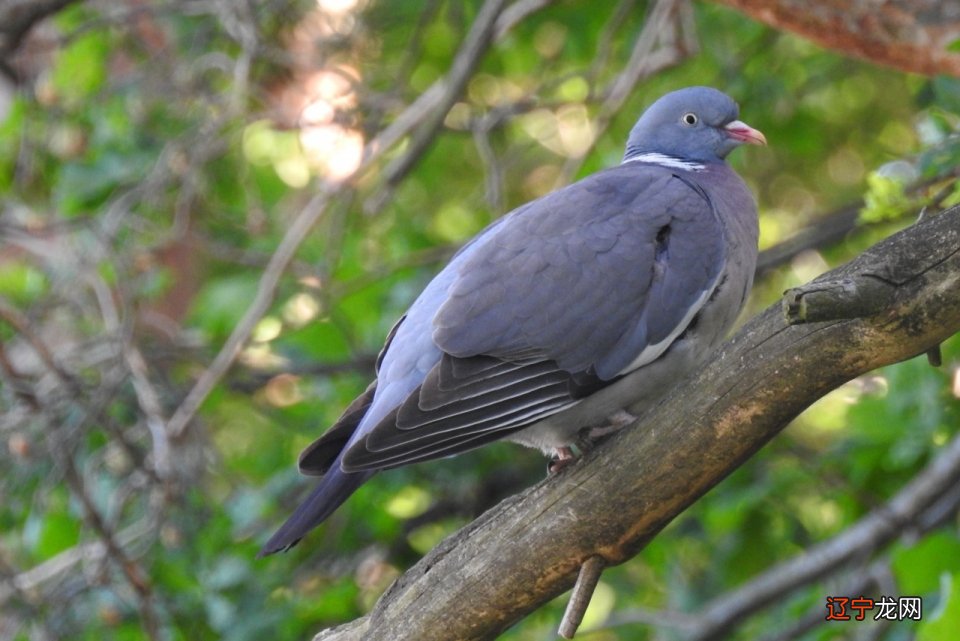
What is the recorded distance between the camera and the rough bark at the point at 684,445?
7.01 ft

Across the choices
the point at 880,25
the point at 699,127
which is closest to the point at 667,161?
the point at 699,127

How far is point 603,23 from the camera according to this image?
5.23 metres

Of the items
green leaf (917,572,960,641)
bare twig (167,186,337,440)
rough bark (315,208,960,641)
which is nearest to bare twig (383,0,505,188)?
bare twig (167,186,337,440)

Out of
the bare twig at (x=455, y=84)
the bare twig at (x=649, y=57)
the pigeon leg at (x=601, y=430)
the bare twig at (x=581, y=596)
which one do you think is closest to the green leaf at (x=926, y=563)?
the pigeon leg at (x=601, y=430)

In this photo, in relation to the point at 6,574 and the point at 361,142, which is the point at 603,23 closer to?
the point at 361,142

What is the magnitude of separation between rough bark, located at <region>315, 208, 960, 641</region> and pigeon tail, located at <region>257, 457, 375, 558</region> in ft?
0.76

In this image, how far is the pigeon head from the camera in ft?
11.8

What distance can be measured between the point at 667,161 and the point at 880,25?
32.1 inches

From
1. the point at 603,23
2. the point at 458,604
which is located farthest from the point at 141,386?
the point at 603,23

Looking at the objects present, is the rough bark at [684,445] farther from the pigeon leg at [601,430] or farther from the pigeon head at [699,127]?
the pigeon head at [699,127]

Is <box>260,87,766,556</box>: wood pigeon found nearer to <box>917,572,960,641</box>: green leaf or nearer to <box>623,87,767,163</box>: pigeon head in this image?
<box>623,87,767,163</box>: pigeon head

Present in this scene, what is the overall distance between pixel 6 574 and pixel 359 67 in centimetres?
286

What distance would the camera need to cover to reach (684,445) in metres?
2.36

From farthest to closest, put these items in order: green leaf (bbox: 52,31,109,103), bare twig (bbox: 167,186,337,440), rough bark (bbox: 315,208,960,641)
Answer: green leaf (bbox: 52,31,109,103) → bare twig (bbox: 167,186,337,440) → rough bark (bbox: 315,208,960,641)
